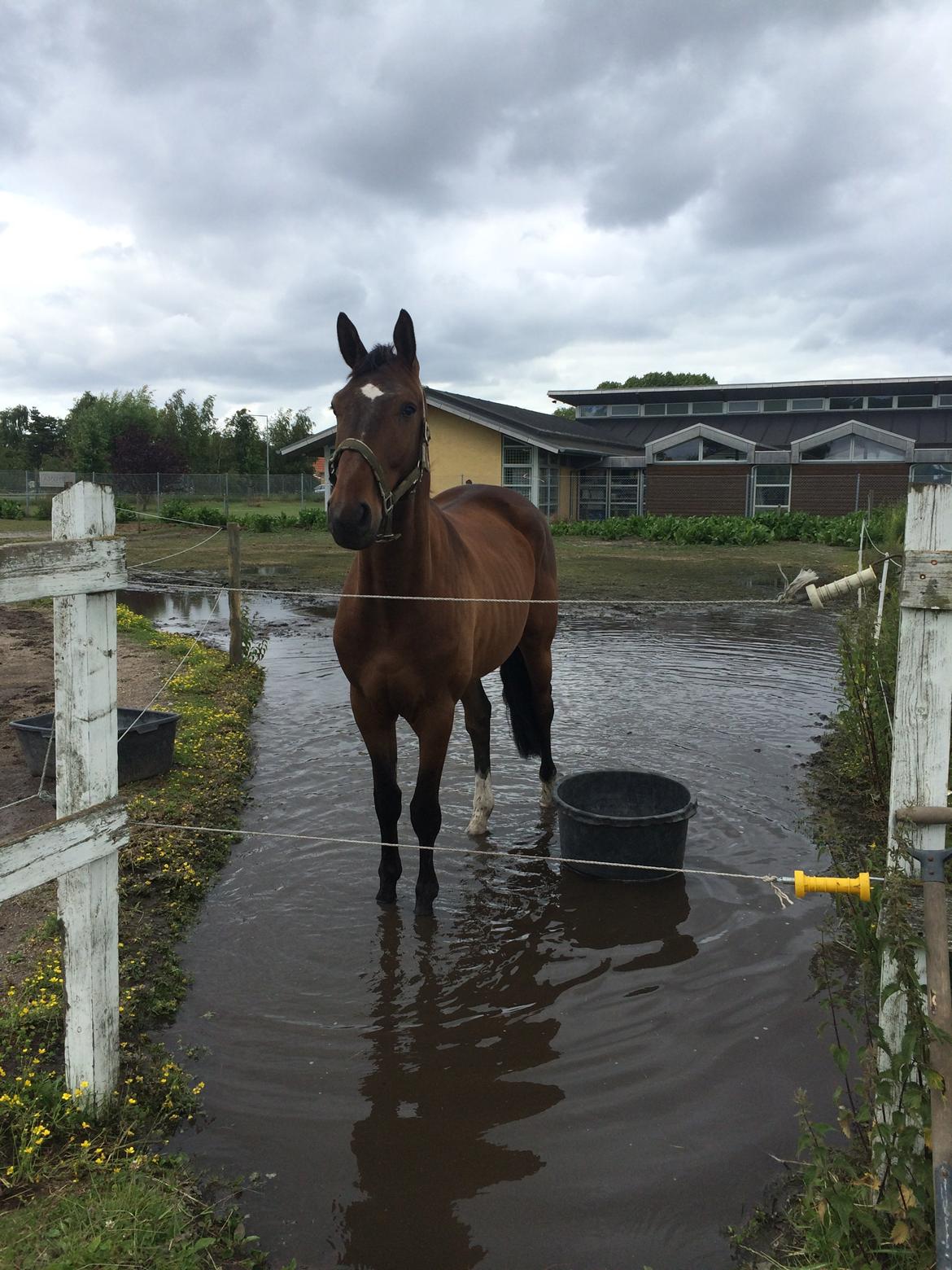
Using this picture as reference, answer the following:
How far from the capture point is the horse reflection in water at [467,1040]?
8.65 ft

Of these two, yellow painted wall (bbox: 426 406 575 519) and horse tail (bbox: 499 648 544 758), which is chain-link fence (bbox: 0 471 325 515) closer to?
yellow painted wall (bbox: 426 406 575 519)

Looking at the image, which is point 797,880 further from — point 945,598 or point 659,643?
point 659,643

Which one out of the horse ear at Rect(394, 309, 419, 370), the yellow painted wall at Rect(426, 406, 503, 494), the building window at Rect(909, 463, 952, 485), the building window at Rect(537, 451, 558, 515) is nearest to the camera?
the horse ear at Rect(394, 309, 419, 370)

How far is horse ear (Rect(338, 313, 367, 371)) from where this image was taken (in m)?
4.09

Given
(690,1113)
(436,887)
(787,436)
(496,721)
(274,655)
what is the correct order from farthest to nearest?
(787,436)
(274,655)
(496,721)
(436,887)
(690,1113)

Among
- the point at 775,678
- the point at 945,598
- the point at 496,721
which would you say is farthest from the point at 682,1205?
the point at 775,678

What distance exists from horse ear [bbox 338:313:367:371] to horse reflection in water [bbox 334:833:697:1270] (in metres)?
2.73

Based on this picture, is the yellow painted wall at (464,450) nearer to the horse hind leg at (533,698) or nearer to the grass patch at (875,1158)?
the horse hind leg at (533,698)

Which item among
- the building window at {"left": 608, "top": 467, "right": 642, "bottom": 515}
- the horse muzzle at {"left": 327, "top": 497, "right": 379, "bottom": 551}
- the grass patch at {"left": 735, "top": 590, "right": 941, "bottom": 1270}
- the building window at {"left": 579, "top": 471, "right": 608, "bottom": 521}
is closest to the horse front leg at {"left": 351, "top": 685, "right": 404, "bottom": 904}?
the horse muzzle at {"left": 327, "top": 497, "right": 379, "bottom": 551}

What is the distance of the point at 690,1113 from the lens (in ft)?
10.1

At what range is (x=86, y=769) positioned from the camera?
109 inches

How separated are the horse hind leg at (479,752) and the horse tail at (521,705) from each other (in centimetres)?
22

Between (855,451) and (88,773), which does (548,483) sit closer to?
(855,451)

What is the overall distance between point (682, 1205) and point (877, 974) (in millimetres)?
936
